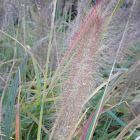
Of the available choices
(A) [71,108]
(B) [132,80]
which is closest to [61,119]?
(A) [71,108]

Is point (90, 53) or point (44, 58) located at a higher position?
point (90, 53)

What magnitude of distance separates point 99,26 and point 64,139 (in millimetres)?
427

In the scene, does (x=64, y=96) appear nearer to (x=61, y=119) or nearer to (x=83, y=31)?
(x=61, y=119)

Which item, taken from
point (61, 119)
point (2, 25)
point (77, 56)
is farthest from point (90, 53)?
point (2, 25)

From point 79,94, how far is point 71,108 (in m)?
0.06

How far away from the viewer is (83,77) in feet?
2.00

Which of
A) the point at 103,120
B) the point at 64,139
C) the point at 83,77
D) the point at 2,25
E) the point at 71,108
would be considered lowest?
the point at 103,120


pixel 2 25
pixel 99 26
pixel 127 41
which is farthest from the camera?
pixel 2 25

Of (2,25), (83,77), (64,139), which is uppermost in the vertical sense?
(2,25)

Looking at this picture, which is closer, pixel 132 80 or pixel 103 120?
pixel 132 80

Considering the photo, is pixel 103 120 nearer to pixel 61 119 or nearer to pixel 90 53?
pixel 61 119

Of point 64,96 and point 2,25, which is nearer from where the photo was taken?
point 64,96

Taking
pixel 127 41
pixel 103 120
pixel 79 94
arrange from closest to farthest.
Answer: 1. pixel 79 94
2. pixel 127 41
3. pixel 103 120

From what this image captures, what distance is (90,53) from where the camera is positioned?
1.85ft
